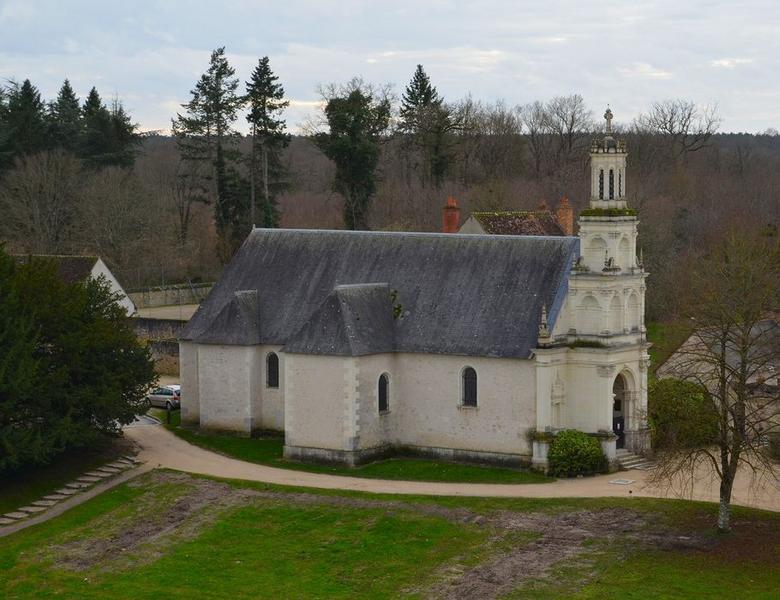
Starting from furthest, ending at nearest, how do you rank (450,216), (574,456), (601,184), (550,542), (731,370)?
(450,216) → (601,184) → (574,456) → (550,542) → (731,370)

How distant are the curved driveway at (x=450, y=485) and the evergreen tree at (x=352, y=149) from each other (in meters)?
38.4

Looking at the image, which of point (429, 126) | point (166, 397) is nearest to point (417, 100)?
point (429, 126)

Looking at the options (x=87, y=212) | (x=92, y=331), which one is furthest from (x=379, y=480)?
(x=87, y=212)

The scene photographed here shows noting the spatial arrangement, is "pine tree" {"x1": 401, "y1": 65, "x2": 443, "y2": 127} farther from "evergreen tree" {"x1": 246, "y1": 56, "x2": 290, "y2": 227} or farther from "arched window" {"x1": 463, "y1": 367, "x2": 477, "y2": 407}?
"arched window" {"x1": 463, "y1": 367, "x2": 477, "y2": 407}

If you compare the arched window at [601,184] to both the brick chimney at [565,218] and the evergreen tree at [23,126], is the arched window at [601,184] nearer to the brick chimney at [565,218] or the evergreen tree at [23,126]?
the brick chimney at [565,218]

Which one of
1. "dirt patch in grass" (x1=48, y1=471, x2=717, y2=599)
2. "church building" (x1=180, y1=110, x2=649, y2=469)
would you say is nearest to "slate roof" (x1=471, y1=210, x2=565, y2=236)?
"church building" (x1=180, y1=110, x2=649, y2=469)

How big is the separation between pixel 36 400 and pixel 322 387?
30.6ft

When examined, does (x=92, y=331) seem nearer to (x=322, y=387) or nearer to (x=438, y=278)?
(x=322, y=387)

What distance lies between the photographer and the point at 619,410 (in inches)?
1925

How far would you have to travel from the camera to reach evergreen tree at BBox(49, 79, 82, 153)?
9850cm

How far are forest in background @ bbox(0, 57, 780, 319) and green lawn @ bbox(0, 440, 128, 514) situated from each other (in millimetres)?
34090

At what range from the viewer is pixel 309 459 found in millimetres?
48750

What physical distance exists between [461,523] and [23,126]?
63.5 meters

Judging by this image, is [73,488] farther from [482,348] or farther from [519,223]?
[519,223]
